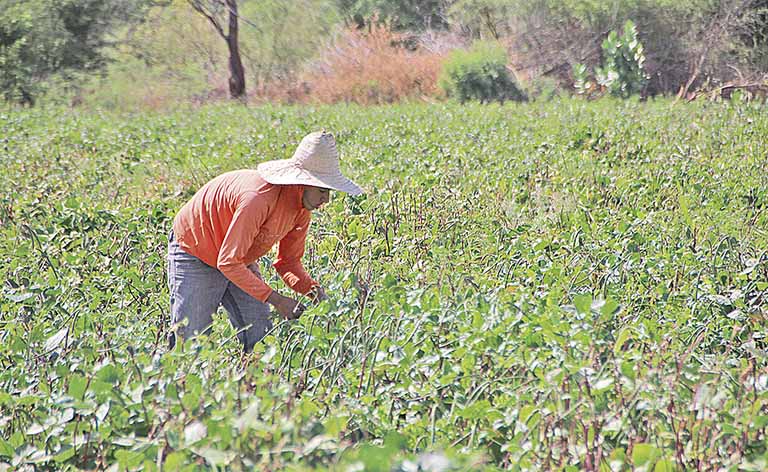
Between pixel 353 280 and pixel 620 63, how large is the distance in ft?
54.0

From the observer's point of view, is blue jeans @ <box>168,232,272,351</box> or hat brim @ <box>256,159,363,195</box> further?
blue jeans @ <box>168,232,272,351</box>

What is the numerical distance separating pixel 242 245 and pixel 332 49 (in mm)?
21264

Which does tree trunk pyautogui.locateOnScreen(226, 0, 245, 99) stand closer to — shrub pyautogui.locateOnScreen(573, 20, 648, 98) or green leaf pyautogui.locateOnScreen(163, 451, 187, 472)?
shrub pyautogui.locateOnScreen(573, 20, 648, 98)

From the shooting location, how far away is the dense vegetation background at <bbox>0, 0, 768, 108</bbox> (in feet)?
68.9

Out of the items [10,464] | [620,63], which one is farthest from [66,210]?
[620,63]

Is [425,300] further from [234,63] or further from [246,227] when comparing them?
[234,63]

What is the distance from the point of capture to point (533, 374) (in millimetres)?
2887

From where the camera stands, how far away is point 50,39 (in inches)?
893

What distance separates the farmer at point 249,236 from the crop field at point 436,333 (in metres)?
0.23

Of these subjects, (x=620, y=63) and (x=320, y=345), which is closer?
(x=320, y=345)

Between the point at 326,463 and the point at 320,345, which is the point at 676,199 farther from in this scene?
the point at 326,463

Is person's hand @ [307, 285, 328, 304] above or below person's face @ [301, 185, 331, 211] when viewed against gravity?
below

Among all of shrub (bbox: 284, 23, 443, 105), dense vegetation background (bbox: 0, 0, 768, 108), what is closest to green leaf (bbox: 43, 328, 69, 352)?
shrub (bbox: 284, 23, 443, 105)

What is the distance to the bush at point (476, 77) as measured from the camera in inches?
765
